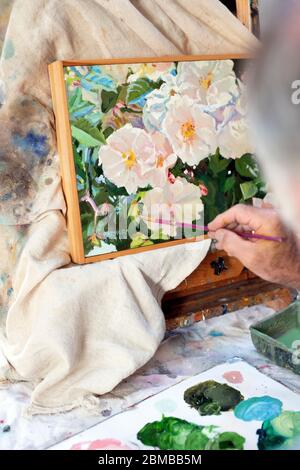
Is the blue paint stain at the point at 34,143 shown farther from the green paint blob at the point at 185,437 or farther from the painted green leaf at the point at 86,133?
the green paint blob at the point at 185,437

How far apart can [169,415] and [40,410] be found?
0.30m

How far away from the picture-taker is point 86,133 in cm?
129

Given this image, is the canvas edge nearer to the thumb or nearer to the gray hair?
the thumb

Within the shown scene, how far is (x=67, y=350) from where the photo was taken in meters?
1.22

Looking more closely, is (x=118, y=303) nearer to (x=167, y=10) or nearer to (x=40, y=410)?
(x=40, y=410)

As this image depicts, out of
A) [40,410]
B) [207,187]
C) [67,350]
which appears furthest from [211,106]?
[40,410]

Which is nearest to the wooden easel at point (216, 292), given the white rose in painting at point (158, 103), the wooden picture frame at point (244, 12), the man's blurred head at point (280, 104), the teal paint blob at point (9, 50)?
the wooden picture frame at point (244, 12)

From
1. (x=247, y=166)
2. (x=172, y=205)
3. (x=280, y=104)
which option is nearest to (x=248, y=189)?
(x=247, y=166)

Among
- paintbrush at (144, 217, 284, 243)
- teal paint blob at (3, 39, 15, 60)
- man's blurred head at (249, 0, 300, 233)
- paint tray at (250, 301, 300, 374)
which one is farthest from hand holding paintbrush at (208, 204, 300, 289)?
teal paint blob at (3, 39, 15, 60)

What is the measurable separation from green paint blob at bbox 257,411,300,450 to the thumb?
0.34 meters

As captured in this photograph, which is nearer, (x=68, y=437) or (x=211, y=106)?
(x=68, y=437)

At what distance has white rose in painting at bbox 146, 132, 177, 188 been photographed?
1377mm

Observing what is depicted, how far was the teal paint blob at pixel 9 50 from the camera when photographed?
1273 millimetres

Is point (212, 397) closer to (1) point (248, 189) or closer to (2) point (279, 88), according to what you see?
(1) point (248, 189)
